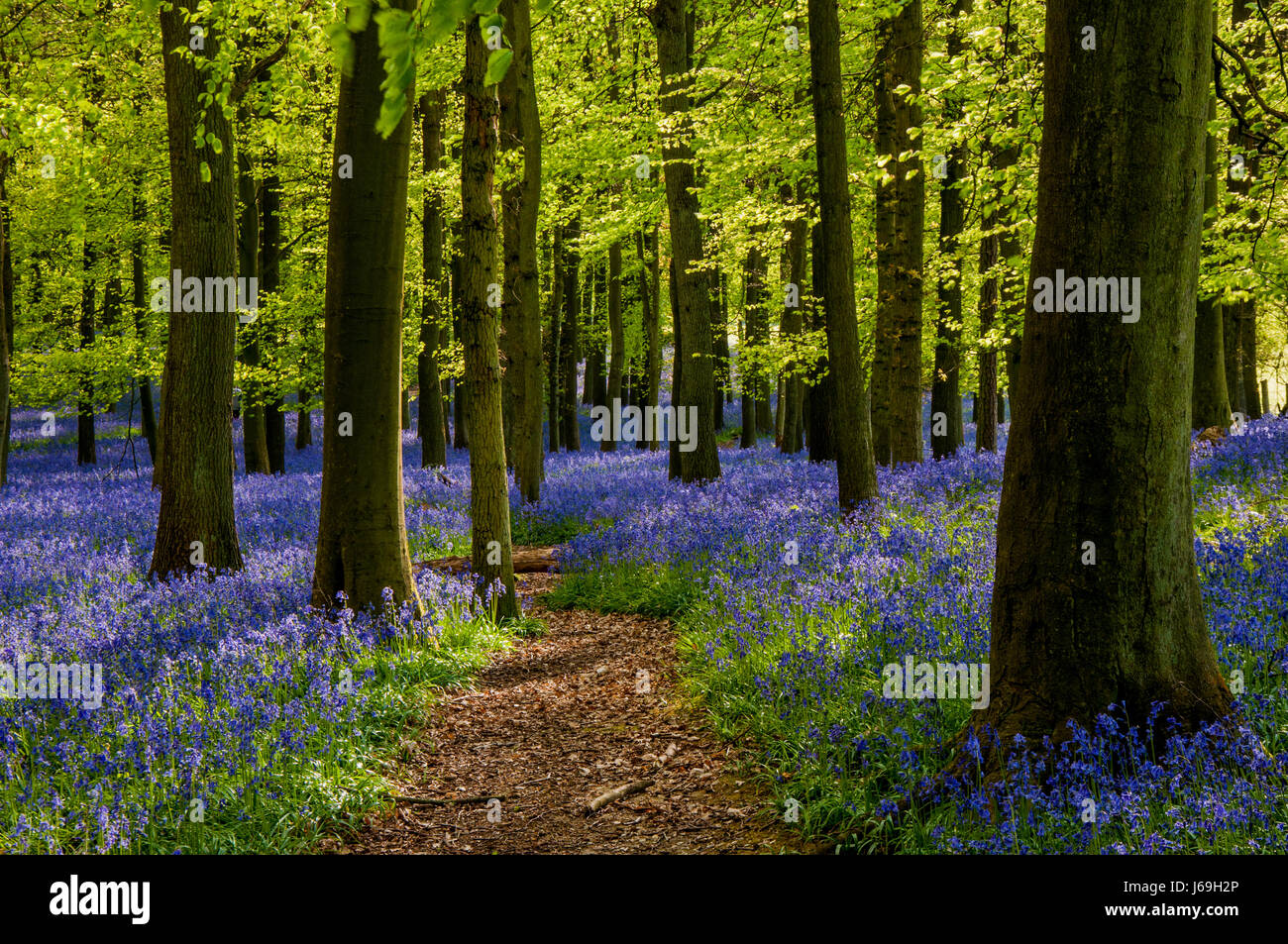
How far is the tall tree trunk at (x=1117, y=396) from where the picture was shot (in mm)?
3658

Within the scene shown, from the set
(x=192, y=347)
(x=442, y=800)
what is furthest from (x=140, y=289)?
(x=442, y=800)

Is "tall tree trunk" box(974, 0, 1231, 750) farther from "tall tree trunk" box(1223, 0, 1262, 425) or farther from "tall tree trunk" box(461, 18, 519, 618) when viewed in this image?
"tall tree trunk" box(1223, 0, 1262, 425)

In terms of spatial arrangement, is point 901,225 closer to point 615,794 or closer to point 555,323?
point 615,794

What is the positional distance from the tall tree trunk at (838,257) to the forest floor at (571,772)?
354cm

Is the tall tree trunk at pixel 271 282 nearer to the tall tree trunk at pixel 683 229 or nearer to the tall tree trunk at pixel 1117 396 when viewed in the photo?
the tall tree trunk at pixel 683 229

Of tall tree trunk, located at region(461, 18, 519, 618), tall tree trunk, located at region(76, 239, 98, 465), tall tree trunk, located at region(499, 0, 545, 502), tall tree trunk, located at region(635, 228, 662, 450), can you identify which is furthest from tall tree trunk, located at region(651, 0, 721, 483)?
tall tree trunk, located at region(76, 239, 98, 465)

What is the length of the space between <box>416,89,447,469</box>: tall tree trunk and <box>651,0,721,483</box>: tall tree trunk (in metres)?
5.83

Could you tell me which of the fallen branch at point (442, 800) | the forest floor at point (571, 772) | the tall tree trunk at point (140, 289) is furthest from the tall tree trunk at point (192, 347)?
the tall tree trunk at point (140, 289)

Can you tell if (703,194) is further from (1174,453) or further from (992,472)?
(1174,453)

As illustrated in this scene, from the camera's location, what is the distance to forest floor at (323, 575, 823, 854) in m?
4.58

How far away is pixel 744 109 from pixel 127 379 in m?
17.0

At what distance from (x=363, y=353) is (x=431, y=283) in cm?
1242

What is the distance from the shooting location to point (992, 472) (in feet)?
37.2
